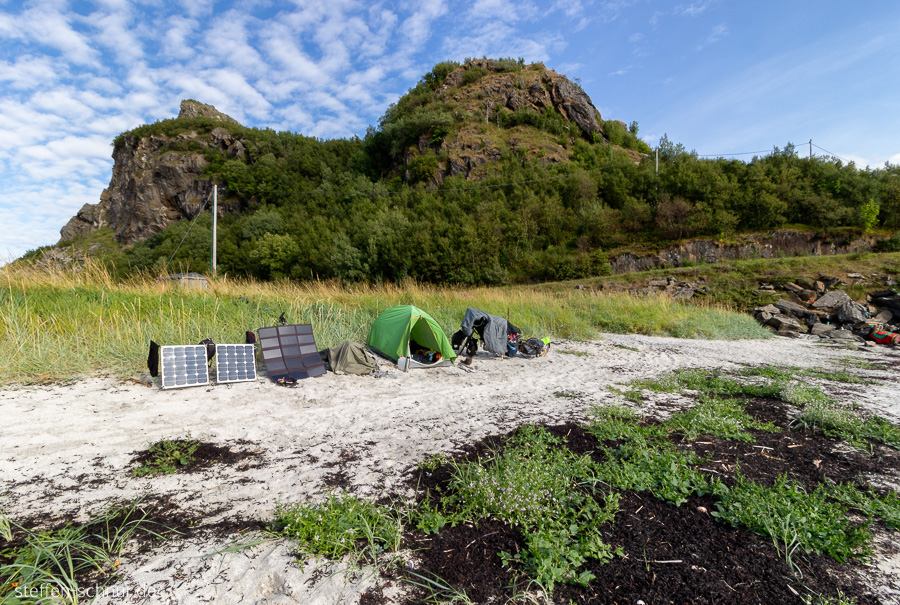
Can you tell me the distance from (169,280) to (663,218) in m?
30.0

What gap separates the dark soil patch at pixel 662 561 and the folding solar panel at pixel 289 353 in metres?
4.12

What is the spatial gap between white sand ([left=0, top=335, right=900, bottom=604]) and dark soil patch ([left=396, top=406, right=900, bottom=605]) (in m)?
0.35

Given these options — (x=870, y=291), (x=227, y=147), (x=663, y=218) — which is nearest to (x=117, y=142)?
(x=227, y=147)

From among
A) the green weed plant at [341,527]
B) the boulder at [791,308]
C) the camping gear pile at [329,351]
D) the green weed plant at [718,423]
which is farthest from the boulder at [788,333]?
the green weed plant at [341,527]

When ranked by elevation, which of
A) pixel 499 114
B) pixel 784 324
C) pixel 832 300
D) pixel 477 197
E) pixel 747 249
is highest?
pixel 499 114

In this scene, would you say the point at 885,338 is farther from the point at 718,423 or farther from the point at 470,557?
the point at 470,557

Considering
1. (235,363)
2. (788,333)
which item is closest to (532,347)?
(235,363)

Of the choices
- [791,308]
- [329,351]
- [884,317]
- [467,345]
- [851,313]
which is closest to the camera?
[329,351]

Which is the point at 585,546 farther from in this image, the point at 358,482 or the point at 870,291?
the point at 870,291

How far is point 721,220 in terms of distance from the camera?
85.1ft

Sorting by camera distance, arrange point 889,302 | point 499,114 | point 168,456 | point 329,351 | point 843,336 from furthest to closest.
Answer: point 499,114
point 889,302
point 843,336
point 329,351
point 168,456

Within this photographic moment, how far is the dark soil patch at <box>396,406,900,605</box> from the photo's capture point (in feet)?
6.55

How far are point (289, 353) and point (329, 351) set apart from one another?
2.54 feet

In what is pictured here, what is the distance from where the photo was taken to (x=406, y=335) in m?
7.82
